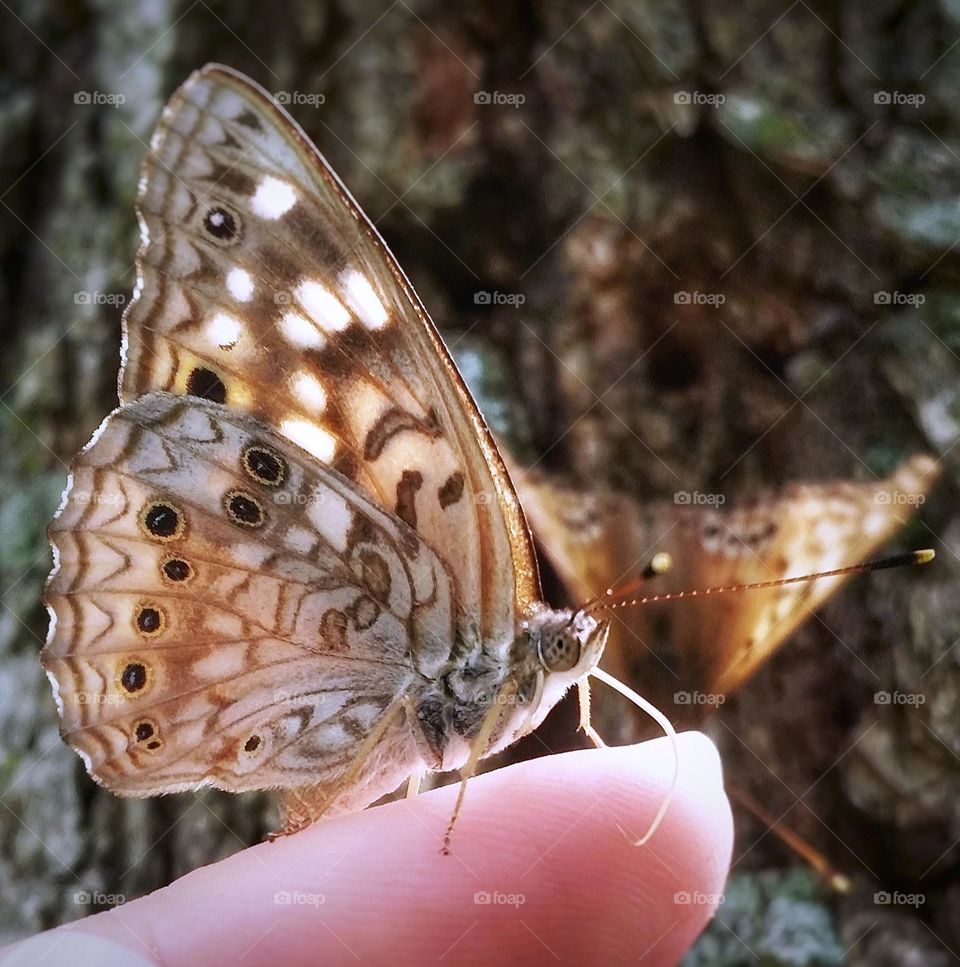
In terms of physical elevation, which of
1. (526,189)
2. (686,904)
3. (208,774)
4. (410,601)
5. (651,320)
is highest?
(526,189)

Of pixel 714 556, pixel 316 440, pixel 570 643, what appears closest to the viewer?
pixel 570 643

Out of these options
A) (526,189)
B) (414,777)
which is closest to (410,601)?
(414,777)

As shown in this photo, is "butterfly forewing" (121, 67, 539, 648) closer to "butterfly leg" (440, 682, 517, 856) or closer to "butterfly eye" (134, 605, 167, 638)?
"butterfly leg" (440, 682, 517, 856)

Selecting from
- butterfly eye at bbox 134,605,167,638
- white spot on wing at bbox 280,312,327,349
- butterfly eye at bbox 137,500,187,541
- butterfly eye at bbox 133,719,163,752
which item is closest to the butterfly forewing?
white spot on wing at bbox 280,312,327,349

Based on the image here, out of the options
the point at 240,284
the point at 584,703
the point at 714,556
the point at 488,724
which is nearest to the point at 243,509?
the point at 240,284

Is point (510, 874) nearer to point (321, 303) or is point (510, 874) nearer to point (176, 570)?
point (176, 570)

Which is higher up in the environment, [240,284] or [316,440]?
[240,284]

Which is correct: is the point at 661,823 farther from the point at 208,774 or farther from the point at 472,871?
Result: the point at 208,774
